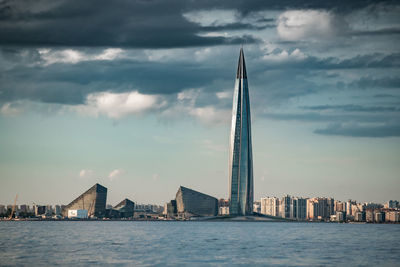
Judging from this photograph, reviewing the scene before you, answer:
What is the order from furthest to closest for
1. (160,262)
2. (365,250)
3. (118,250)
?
(365,250) → (118,250) → (160,262)

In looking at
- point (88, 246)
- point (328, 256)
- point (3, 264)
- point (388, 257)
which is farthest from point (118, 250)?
point (388, 257)

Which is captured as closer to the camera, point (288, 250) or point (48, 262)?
point (48, 262)

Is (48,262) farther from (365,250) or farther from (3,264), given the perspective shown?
(365,250)

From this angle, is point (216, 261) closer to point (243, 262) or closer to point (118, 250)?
point (243, 262)

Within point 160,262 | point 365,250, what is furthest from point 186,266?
point 365,250

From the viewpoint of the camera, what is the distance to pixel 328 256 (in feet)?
250

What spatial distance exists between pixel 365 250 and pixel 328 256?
13889 millimetres

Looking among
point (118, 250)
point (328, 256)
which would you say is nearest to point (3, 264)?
point (118, 250)

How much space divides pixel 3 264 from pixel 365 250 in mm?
50474

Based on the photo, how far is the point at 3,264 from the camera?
62.1 m

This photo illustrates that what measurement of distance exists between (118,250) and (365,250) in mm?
34876

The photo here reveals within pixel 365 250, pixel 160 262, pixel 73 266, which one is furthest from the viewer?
pixel 365 250

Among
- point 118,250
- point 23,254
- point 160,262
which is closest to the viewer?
point 160,262

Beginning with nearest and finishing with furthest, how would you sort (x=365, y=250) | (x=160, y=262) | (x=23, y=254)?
(x=160, y=262)
(x=23, y=254)
(x=365, y=250)
